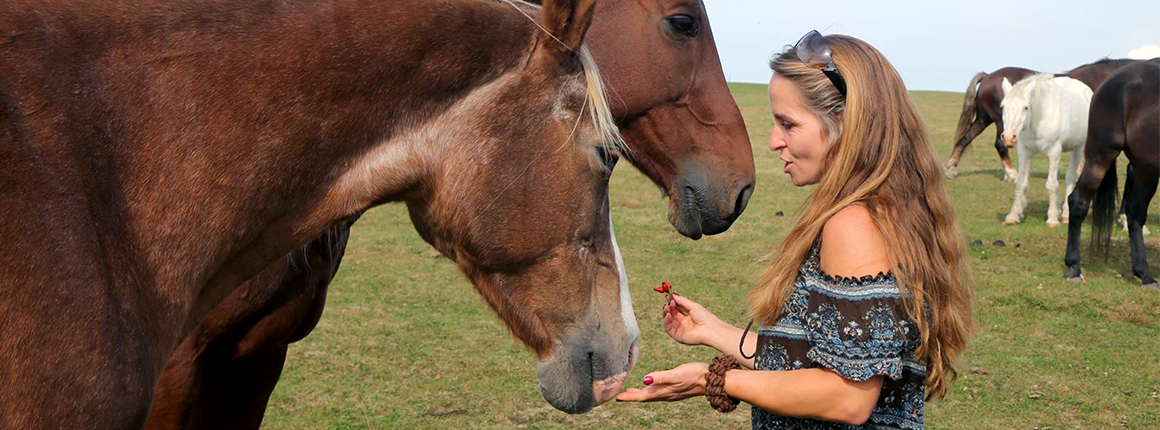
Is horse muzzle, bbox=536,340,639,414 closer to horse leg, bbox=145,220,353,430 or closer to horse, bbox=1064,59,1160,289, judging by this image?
horse leg, bbox=145,220,353,430

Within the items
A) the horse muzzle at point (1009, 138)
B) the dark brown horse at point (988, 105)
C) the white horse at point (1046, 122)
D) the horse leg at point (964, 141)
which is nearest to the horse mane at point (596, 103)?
the horse muzzle at point (1009, 138)

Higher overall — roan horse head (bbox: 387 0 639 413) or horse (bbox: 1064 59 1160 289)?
roan horse head (bbox: 387 0 639 413)

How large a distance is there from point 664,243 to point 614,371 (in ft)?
23.6

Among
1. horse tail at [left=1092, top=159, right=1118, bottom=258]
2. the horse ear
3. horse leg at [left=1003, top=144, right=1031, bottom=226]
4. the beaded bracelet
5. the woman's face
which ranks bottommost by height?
horse leg at [left=1003, top=144, right=1031, bottom=226]

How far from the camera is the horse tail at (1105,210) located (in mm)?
8656

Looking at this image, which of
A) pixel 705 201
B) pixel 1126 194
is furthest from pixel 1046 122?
pixel 705 201

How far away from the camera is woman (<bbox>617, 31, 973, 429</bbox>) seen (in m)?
2.10

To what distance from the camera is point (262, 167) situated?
1.90 meters

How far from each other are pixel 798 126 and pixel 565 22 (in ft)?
2.08

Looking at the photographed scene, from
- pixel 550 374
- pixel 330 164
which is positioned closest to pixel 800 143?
pixel 550 374

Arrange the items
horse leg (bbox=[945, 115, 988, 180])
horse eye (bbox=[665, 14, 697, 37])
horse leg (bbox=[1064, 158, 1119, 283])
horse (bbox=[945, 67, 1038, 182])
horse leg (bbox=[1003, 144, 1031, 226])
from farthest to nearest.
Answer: horse leg (bbox=[945, 115, 988, 180]) < horse (bbox=[945, 67, 1038, 182]) < horse leg (bbox=[1003, 144, 1031, 226]) < horse leg (bbox=[1064, 158, 1119, 283]) < horse eye (bbox=[665, 14, 697, 37])

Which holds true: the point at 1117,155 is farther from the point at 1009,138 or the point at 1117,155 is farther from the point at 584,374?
the point at 584,374

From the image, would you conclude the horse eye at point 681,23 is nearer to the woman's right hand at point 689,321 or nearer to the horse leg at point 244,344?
the woman's right hand at point 689,321

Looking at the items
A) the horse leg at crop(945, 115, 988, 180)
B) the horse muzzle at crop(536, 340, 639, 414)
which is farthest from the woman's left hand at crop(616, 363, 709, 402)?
the horse leg at crop(945, 115, 988, 180)
